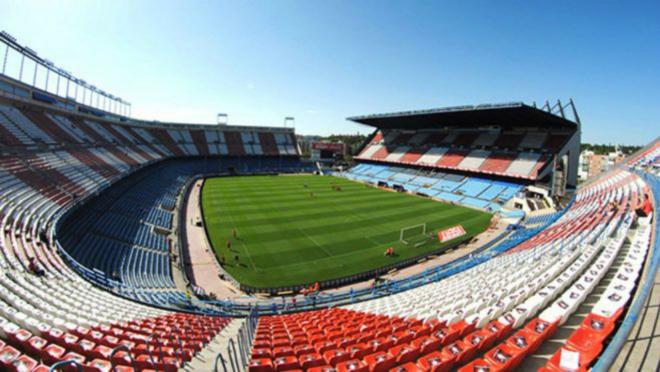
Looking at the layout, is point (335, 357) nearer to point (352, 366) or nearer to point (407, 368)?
point (352, 366)

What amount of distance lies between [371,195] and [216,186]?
2517 centimetres

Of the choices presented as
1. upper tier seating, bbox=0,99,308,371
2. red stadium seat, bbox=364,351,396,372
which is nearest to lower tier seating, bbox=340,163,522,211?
upper tier seating, bbox=0,99,308,371

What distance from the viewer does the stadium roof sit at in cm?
4088

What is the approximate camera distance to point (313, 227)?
29.1m

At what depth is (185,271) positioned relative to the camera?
777 inches

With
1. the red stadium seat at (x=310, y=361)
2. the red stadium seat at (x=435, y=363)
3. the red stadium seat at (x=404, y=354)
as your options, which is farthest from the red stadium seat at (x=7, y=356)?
the red stadium seat at (x=435, y=363)

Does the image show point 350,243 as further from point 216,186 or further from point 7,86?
point 7,86

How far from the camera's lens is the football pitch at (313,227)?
67.9 feet

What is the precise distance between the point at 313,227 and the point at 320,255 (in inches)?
260

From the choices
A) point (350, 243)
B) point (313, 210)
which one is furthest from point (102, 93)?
point (350, 243)

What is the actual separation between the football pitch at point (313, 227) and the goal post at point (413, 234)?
32cm

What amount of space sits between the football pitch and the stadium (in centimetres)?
23

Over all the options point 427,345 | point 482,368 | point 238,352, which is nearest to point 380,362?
point 427,345

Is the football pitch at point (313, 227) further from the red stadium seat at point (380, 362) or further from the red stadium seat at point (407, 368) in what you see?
the red stadium seat at point (407, 368)
